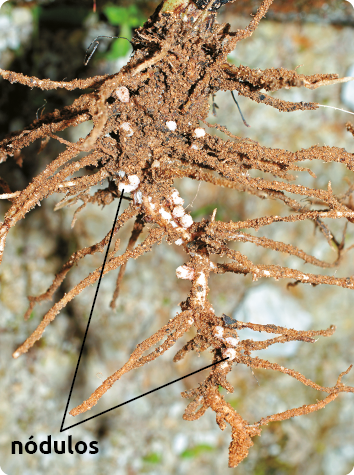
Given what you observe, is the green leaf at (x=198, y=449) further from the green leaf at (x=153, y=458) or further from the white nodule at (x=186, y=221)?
the white nodule at (x=186, y=221)

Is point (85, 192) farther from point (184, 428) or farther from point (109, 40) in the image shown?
point (184, 428)

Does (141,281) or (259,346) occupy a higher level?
(141,281)

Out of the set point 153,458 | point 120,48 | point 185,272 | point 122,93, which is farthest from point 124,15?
point 153,458

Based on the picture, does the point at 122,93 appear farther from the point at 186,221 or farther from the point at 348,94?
the point at 348,94

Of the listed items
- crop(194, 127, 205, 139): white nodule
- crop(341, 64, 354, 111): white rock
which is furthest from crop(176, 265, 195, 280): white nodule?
crop(341, 64, 354, 111): white rock

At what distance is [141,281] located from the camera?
1.65 metres

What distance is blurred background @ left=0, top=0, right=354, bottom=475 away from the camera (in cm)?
146

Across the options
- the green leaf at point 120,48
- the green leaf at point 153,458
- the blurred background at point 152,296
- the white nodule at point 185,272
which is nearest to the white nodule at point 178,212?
the white nodule at point 185,272

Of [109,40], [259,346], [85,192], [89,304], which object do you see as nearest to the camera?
[259,346]

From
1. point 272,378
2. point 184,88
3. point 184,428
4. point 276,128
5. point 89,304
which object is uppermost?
point 276,128

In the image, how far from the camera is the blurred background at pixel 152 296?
57.7 inches

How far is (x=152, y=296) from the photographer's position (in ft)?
5.46

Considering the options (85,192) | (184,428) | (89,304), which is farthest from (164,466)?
(85,192)

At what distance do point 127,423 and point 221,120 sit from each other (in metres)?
1.53
